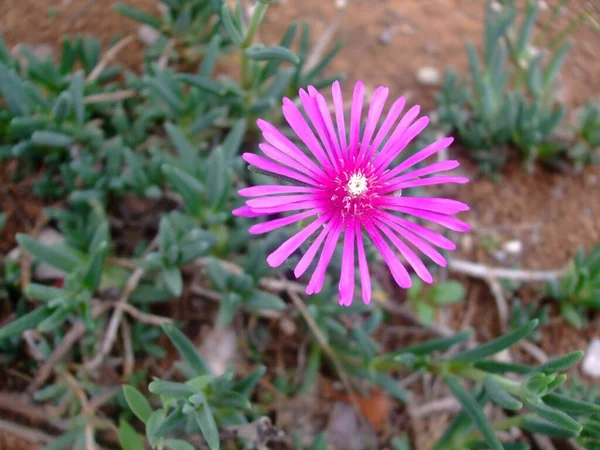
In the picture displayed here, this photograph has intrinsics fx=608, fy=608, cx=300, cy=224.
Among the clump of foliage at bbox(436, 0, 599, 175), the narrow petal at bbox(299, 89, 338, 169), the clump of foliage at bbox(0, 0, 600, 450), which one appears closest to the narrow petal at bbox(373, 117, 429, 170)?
the narrow petal at bbox(299, 89, 338, 169)

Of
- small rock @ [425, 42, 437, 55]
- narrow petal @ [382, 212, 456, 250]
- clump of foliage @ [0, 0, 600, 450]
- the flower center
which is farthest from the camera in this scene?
small rock @ [425, 42, 437, 55]

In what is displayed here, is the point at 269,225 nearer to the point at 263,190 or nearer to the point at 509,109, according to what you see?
the point at 263,190

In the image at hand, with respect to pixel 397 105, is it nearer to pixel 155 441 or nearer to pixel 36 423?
pixel 155 441

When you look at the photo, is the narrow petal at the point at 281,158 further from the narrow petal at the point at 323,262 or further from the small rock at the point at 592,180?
the small rock at the point at 592,180

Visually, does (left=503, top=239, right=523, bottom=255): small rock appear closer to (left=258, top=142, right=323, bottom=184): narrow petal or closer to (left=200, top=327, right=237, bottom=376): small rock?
(left=200, top=327, right=237, bottom=376): small rock

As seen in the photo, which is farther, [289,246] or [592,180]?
[592,180]

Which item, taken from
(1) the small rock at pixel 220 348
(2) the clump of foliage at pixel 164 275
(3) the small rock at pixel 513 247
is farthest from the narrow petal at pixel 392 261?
(3) the small rock at pixel 513 247

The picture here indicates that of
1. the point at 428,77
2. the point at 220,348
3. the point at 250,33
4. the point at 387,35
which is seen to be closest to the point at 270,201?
the point at 250,33
